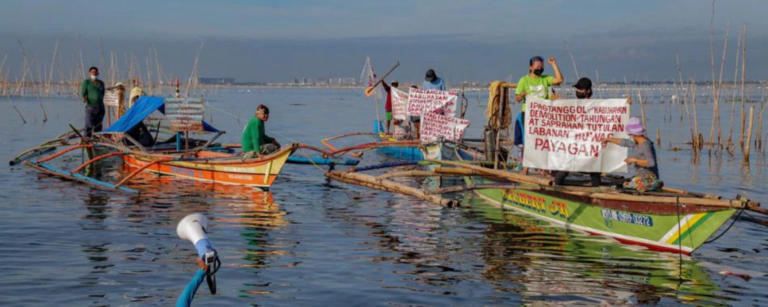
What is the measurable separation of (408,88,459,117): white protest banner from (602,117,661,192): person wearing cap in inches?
397

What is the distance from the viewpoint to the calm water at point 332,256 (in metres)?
9.01

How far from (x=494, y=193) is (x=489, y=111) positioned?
1526mm

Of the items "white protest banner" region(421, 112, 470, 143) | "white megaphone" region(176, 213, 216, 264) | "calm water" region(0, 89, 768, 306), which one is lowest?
Answer: "calm water" region(0, 89, 768, 306)

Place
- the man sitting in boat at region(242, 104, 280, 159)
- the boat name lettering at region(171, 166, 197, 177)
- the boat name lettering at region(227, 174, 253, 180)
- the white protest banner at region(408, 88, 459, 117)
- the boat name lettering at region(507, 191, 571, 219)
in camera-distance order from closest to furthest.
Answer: the boat name lettering at region(507, 191, 571, 219) → the man sitting in boat at region(242, 104, 280, 159) → the boat name lettering at region(227, 174, 253, 180) → the boat name lettering at region(171, 166, 197, 177) → the white protest banner at region(408, 88, 459, 117)

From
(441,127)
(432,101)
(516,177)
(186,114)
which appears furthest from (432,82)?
(516,177)

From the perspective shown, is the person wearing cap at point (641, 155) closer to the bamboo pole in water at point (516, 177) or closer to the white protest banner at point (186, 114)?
the bamboo pole in water at point (516, 177)

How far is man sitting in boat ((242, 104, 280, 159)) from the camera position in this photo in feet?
53.6

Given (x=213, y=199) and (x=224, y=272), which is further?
(x=213, y=199)

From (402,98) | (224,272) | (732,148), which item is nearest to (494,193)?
(224,272)

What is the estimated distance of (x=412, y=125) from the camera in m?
25.6

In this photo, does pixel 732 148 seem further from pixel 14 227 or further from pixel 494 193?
pixel 14 227

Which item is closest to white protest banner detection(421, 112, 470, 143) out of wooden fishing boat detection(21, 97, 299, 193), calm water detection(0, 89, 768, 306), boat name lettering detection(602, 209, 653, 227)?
calm water detection(0, 89, 768, 306)

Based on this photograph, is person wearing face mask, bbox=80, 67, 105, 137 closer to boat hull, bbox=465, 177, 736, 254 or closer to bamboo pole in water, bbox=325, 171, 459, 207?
bamboo pole in water, bbox=325, 171, 459, 207

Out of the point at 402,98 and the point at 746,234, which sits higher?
the point at 402,98
